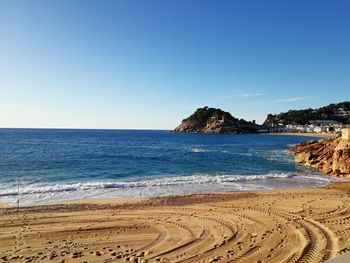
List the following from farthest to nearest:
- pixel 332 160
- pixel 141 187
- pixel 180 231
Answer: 1. pixel 332 160
2. pixel 141 187
3. pixel 180 231

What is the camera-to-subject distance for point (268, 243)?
957 centimetres

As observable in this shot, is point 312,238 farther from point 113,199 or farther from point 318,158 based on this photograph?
point 318,158

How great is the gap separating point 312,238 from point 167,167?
26.0 meters

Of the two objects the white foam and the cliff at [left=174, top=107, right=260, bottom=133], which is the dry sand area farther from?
the cliff at [left=174, top=107, right=260, bottom=133]

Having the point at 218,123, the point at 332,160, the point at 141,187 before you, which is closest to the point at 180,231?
the point at 141,187

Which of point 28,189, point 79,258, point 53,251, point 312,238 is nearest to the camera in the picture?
point 79,258

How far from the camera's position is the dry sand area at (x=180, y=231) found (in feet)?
28.6

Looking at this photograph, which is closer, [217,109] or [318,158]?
[318,158]

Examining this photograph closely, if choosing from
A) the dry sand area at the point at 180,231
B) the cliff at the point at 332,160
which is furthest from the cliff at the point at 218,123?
the dry sand area at the point at 180,231

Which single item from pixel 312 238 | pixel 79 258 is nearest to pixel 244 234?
pixel 312 238

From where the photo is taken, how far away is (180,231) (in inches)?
430

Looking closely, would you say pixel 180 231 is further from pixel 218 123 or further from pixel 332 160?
pixel 218 123

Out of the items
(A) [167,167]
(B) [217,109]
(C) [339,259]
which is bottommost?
(A) [167,167]

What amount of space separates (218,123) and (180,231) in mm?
171580
